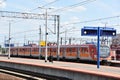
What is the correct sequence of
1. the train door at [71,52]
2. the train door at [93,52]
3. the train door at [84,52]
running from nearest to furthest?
the train door at [93,52], the train door at [84,52], the train door at [71,52]

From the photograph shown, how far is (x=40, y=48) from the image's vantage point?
72.9m

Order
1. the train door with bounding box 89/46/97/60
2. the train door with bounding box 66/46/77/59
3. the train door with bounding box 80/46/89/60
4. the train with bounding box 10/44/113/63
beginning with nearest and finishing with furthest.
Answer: the train door with bounding box 89/46/97/60 → the train with bounding box 10/44/113/63 → the train door with bounding box 80/46/89/60 → the train door with bounding box 66/46/77/59

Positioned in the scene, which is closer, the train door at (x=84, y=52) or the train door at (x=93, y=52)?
the train door at (x=93, y=52)

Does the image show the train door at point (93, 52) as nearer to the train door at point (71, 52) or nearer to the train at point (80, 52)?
the train at point (80, 52)

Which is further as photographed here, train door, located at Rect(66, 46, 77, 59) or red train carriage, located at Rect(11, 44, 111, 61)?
train door, located at Rect(66, 46, 77, 59)

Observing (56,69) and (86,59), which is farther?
(86,59)

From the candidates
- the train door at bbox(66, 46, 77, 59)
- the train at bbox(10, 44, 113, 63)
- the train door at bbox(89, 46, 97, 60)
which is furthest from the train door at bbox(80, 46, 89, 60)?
the train door at bbox(66, 46, 77, 59)

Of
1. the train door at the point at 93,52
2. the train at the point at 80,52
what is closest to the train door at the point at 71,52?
the train at the point at 80,52

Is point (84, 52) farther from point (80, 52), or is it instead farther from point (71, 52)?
point (71, 52)

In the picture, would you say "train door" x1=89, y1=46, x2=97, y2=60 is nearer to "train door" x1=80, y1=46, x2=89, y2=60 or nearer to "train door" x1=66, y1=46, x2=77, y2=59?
"train door" x1=80, y1=46, x2=89, y2=60

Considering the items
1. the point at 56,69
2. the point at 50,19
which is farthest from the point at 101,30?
the point at 50,19

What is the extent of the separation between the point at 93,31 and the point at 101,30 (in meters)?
0.89

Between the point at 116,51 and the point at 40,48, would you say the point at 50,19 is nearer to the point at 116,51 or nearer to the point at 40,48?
the point at 40,48

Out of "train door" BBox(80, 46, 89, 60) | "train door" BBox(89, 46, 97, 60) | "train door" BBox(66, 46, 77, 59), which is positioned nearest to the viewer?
"train door" BBox(89, 46, 97, 60)
